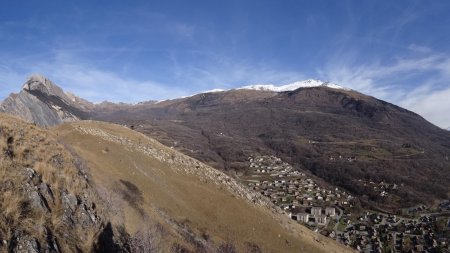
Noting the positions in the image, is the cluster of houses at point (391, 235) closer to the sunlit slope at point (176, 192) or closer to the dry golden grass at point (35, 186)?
the sunlit slope at point (176, 192)

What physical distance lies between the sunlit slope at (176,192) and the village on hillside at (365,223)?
244ft

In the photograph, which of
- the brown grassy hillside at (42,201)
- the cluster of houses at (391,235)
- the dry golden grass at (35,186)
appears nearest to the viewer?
the brown grassy hillside at (42,201)

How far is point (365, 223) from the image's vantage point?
15562 centimetres

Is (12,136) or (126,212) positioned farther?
(126,212)

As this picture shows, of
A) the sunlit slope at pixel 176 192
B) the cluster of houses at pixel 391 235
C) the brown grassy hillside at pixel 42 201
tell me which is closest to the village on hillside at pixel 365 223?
the cluster of houses at pixel 391 235

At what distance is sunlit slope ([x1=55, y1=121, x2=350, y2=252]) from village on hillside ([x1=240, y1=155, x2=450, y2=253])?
74374mm

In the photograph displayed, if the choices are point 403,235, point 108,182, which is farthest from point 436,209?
point 108,182

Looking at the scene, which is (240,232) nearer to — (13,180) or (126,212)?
(126,212)

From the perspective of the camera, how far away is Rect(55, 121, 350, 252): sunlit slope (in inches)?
1548

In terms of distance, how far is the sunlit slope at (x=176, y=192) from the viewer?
39312mm

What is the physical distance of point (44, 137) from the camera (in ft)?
76.3

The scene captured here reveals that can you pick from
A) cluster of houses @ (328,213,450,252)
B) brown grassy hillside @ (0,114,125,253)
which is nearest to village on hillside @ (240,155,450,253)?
cluster of houses @ (328,213,450,252)

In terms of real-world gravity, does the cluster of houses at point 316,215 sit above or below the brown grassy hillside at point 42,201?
below

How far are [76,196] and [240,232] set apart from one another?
2992cm
